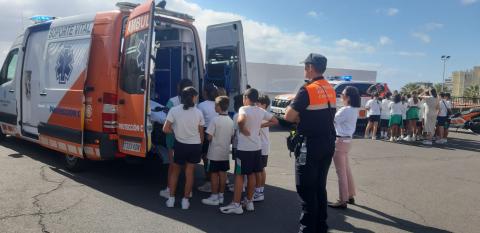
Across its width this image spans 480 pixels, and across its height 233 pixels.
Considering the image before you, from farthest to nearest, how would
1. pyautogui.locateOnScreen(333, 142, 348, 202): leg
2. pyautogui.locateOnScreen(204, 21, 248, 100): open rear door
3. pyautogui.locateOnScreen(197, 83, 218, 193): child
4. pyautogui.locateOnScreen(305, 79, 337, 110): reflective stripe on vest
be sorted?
pyautogui.locateOnScreen(204, 21, 248, 100): open rear door < pyautogui.locateOnScreen(197, 83, 218, 193): child < pyautogui.locateOnScreen(333, 142, 348, 202): leg < pyautogui.locateOnScreen(305, 79, 337, 110): reflective stripe on vest

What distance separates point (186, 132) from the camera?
17.3 feet

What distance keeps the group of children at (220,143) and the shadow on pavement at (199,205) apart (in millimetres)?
206

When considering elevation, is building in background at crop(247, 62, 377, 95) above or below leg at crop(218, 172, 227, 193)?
above

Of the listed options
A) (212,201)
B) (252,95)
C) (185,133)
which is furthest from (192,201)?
(252,95)

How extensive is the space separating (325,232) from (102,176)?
3880 mm

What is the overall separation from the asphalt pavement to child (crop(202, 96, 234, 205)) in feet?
0.93

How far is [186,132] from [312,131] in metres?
1.71

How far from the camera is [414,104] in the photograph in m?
13.9

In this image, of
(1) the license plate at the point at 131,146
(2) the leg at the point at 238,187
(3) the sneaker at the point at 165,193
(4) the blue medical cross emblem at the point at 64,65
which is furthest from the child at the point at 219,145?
(4) the blue medical cross emblem at the point at 64,65

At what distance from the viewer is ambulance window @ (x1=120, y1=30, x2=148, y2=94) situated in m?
5.47

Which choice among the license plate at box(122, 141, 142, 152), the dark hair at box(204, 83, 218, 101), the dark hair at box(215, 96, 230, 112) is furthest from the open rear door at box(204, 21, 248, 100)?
the license plate at box(122, 141, 142, 152)

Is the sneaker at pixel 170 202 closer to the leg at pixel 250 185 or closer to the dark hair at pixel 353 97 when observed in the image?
the leg at pixel 250 185

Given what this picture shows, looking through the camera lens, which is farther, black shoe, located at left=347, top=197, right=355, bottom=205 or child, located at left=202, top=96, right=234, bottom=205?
black shoe, located at left=347, top=197, right=355, bottom=205

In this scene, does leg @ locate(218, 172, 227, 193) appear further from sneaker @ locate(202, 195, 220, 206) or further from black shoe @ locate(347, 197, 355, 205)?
black shoe @ locate(347, 197, 355, 205)
